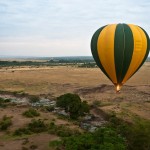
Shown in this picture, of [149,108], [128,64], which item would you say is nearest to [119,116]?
[149,108]

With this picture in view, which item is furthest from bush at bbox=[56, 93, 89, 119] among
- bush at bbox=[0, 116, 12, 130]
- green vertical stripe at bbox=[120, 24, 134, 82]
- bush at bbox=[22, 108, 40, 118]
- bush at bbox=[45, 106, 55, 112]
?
green vertical stripe at bbox=[120, 24, 134, 82]

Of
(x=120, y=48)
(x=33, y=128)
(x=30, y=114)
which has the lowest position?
(x=33, y=128)

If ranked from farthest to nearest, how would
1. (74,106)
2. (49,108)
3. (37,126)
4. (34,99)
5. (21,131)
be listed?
(34,99), (49,108), (74,106), (37,126), (21,131)

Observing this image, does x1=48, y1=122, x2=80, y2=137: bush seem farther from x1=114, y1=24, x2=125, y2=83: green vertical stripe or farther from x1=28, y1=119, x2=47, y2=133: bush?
x1=114, y1=24, x2=125, y2=83: green vertical stripe

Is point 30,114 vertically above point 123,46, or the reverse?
point 123,46

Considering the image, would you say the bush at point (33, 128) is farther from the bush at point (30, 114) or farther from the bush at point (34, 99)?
the bush at point (34, 99)

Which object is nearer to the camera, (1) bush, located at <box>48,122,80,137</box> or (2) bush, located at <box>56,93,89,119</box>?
(1) bush, located at <box>48,122,80,137</box>

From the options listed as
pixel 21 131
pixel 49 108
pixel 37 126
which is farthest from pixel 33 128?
pixel 49 108

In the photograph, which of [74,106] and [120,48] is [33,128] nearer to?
[74,106]

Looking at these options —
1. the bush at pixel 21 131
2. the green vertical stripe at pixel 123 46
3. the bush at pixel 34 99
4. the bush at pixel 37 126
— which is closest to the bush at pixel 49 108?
the bush at pixel 34 99
